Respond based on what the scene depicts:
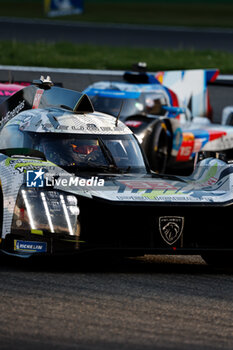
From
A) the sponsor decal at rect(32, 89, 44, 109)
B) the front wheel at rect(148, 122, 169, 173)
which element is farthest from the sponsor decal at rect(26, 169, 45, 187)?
the front wheel at rect(148, 122, 169, 173)

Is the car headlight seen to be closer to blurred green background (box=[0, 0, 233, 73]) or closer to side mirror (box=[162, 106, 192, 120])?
side mirror (box=[162, 106, 192, 120])

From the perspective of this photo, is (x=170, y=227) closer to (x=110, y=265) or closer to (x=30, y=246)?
(x=110, y=265)

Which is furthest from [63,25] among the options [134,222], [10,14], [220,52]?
[134,222]

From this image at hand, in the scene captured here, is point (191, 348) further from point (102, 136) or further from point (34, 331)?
point (102, 136)

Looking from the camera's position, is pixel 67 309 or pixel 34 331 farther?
pixel 67 309

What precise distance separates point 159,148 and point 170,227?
6.66 metres

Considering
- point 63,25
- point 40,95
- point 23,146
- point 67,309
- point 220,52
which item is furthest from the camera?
point 63,25

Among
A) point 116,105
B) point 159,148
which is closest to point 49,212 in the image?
point 159,148

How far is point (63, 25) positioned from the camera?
125ft

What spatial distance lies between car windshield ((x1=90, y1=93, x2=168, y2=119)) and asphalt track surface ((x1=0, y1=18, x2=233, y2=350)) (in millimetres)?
6647

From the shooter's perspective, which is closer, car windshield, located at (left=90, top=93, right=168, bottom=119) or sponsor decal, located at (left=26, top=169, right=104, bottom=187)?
sponsor decal, located at (left=26, top=169, right=104, bottom=187)

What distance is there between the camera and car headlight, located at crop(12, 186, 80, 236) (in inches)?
309

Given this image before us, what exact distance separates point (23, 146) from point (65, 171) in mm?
936

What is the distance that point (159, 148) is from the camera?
14523mm
